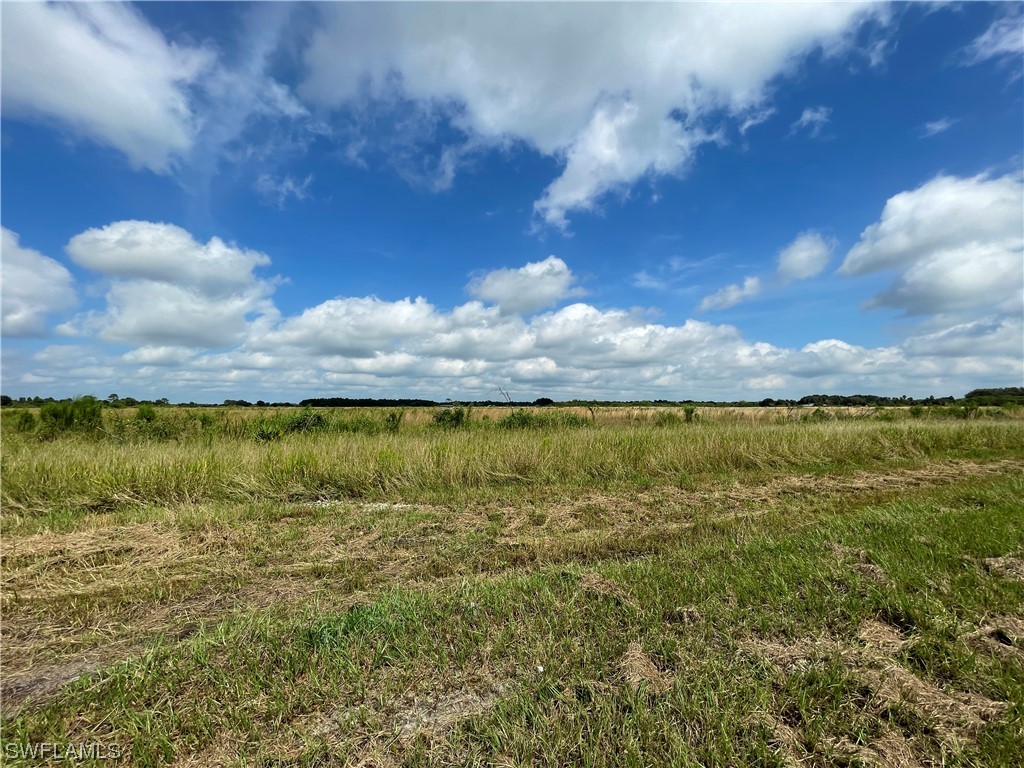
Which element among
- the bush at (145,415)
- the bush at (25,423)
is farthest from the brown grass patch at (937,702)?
the bush at (25,423)

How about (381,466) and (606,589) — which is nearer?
(606,589)

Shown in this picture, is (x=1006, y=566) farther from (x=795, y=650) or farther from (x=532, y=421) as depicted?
(x=532, y=421)

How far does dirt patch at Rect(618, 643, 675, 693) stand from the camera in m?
2.77

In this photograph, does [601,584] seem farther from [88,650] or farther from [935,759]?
[88,650]

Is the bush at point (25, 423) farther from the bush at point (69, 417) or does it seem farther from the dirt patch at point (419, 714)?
the dirt patch at point (419, 714)

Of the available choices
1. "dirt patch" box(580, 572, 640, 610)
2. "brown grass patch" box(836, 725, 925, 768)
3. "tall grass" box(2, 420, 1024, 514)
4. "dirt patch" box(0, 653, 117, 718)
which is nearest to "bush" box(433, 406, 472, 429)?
"tall grass" box(2, 420, 1024, 514)

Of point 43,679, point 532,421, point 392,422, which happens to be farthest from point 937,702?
point 392,422

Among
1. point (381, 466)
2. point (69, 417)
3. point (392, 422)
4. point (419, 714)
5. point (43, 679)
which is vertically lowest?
point (43, 679)

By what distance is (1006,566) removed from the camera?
4570 mm

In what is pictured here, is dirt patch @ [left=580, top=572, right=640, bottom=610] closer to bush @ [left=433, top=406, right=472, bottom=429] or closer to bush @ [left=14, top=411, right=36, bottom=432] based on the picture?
bush @ [left=433, top=406, right=472, bottom=429]

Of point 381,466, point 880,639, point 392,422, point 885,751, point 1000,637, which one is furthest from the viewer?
point 392,422

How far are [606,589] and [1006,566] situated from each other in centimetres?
420

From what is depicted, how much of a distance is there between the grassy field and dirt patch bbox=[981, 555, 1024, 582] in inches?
1.4

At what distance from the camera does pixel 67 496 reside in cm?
853
